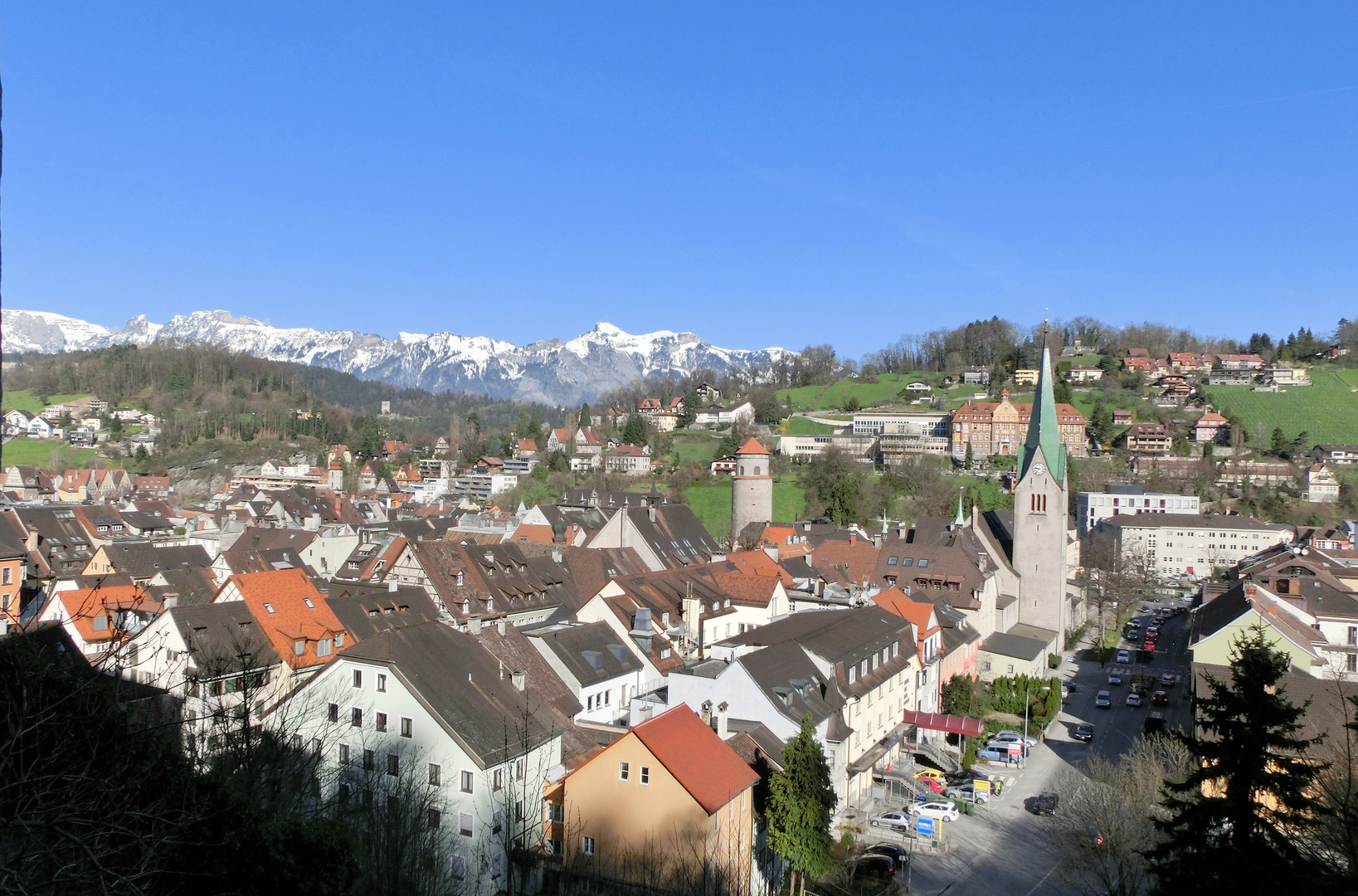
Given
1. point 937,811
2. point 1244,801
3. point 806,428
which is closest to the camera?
point 1244,801

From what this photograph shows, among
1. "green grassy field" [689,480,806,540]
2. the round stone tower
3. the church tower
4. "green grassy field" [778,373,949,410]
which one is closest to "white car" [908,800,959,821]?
the church tower

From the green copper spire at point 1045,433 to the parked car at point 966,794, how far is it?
86.6 feet

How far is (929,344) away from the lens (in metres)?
155

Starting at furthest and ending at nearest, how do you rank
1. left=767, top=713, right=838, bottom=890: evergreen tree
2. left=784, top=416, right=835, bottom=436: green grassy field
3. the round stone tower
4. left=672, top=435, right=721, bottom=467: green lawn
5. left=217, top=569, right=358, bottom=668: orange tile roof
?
left=784, top=416, right=835, bottom=436: green grassy field, left=672, top=435, right=721, bottom=467: green lawn, the round stone tower, left=217, top=569, right=358, bottom=668: orange tile roof, left=767, top=713, right=838, bottom=890: evergreen tree

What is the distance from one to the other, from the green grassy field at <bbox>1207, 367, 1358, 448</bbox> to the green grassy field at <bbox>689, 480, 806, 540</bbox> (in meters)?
54.3

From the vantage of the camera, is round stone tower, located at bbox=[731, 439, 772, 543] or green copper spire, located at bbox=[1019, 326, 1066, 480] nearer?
green copper spire, located at bbox=[1019, 326, 1066, 480]

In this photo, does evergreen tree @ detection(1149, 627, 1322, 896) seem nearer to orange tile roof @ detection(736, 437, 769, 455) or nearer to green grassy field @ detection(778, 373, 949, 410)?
orange tile roof @ detection(736, 437, 769, 455)

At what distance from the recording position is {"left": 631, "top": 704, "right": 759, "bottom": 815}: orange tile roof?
61.3 ft

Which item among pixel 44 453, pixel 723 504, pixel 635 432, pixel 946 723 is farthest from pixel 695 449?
pixel 44 453

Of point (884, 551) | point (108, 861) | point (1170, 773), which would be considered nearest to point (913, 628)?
point (1170, 773)

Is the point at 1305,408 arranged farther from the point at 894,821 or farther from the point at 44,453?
the point at 44,453

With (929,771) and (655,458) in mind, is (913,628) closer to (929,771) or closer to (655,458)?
(929,771)

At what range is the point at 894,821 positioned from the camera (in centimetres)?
2488

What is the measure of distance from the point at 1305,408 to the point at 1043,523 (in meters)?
80.3
